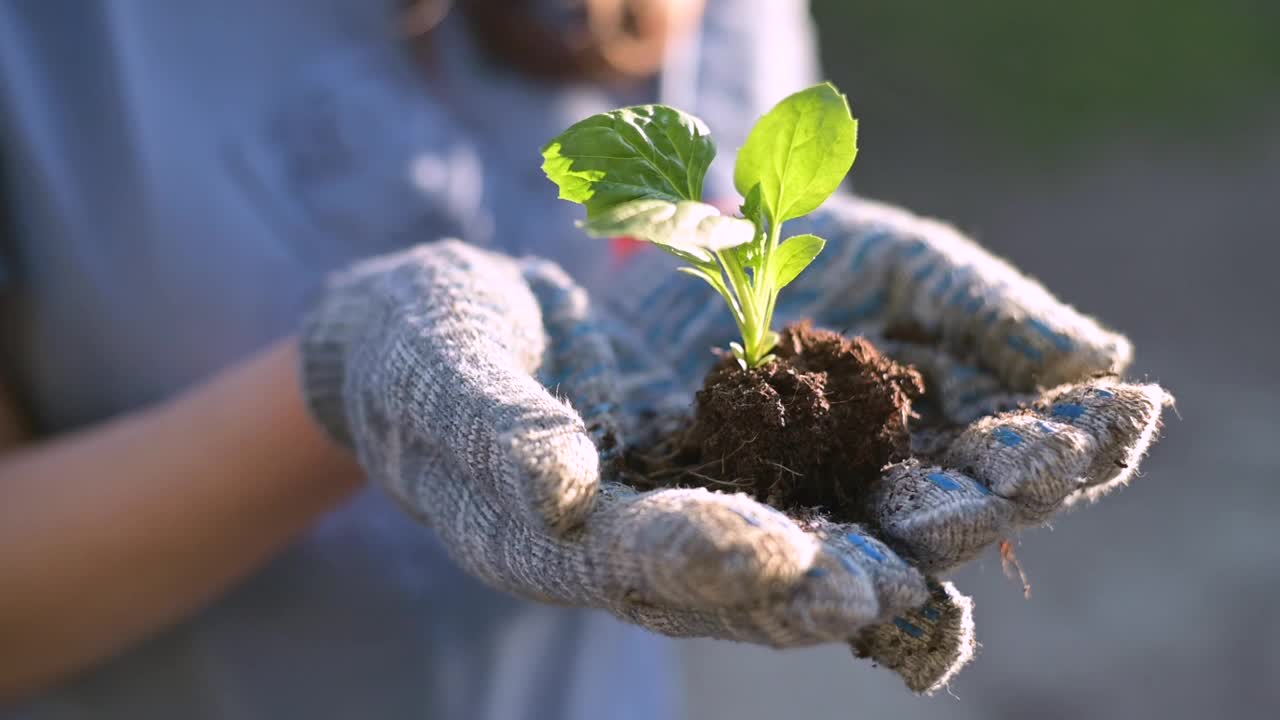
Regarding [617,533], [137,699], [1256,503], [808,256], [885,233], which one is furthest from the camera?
[1256,503]

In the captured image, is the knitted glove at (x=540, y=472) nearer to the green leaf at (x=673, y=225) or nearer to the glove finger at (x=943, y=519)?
the glove finger at (x=943, y=519)

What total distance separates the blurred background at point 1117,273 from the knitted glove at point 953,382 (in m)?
2.68

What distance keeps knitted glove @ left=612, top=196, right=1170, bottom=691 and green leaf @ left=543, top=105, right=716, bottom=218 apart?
40 centimetres

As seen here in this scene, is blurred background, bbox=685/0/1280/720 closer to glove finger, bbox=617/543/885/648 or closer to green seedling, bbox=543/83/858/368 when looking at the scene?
green seedling, bbox=543/83/858/368

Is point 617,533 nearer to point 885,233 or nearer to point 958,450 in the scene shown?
point 958,450

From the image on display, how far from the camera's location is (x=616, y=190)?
146 cm

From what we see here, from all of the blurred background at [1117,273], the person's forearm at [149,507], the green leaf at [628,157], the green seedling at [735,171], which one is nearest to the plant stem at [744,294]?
the green seedling at [735,171]

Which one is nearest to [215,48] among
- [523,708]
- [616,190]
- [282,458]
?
[282,458]

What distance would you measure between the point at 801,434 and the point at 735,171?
369mm

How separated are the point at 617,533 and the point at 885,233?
901 millimetres

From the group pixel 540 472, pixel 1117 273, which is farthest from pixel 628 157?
pixel 1117 273

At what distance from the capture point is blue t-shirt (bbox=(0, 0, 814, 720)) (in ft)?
6.86

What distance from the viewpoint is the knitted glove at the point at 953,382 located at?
1297 mm

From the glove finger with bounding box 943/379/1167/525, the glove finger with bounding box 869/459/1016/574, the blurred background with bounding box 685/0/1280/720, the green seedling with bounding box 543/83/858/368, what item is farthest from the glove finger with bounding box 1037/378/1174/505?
the blurred background with bounding box 685/0/1280/720
